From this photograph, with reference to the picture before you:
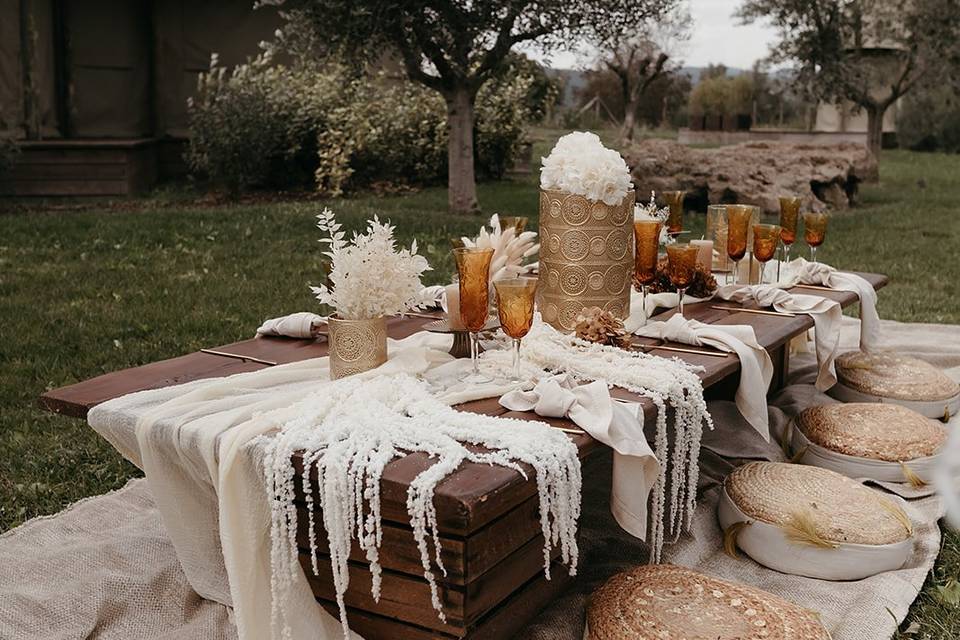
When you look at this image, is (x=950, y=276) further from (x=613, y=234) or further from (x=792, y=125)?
(x=792, y=125)

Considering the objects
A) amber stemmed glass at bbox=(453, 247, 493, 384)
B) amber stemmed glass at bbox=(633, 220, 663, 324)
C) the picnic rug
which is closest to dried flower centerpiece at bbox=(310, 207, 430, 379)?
amber stemmed glass at bbox=(453, 247, 493, 384)

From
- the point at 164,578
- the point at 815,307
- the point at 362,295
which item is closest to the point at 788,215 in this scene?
the point at 815,307

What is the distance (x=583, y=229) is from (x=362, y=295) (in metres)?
0.84

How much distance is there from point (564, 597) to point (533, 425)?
71 centimetres

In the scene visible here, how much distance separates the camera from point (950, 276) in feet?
25.1

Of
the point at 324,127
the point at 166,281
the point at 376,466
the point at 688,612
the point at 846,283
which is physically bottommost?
the point at 688,612

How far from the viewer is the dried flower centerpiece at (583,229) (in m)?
3.10

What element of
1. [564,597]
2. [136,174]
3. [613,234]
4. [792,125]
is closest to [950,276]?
[613,234]

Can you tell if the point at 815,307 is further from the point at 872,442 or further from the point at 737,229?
the point at 872,442

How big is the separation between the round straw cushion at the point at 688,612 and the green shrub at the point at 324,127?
10.1 meters

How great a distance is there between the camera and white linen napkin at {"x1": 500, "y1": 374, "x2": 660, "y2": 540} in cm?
231

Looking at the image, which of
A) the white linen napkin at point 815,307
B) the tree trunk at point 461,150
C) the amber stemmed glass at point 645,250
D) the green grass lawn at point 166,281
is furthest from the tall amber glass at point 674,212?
the tree trunk at point 461,150

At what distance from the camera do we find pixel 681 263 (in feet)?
10.9

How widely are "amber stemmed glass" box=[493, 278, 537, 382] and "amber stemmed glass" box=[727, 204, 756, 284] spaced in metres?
1.56
